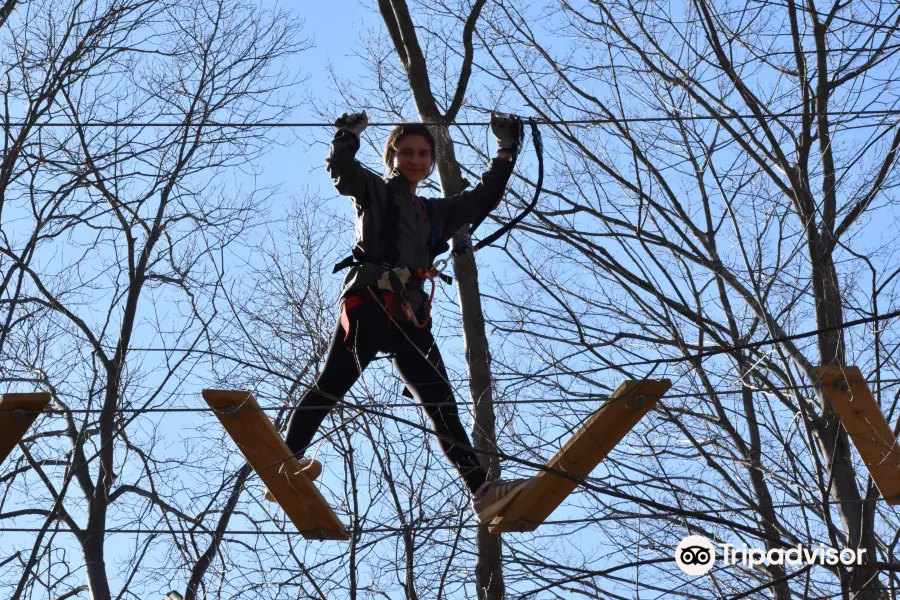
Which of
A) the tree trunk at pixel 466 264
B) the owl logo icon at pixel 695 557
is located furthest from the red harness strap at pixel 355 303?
the owl logo icon at pixel 695 557

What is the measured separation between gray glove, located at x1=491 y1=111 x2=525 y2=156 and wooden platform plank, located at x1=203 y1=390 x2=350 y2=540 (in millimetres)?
1695

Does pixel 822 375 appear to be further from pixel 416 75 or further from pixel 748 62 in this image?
pixel 416 75

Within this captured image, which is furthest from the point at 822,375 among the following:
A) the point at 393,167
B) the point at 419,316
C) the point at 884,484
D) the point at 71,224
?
the point at 71,224

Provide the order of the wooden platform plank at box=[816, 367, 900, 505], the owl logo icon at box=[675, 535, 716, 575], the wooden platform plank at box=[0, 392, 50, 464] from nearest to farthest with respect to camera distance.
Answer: the wooden platform plank at box=[0, 392, 50, 464] → the wooden platform plank at box=[816, 367, 900, 505] → the owl logo icon at box=[675, 535, 716, 575]

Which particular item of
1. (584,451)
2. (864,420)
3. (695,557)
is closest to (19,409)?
(584,451)

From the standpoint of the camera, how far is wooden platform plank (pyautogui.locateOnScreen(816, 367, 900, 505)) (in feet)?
17.1

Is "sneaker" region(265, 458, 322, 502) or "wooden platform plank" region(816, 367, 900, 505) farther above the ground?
"wooden platform plank" region(816, 367, 900, 505)

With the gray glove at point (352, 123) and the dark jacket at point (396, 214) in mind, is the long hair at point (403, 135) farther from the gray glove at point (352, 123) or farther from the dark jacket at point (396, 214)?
the gray glove at point (352, 123)

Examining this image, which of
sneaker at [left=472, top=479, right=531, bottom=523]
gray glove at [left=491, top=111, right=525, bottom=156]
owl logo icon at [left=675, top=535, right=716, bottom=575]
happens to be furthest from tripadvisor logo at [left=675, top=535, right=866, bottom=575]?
gray glove at [left=491, top=111, right=525, bottom=156]

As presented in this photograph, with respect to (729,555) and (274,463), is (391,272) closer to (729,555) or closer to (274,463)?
(274,463)

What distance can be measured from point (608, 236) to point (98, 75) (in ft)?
13.8

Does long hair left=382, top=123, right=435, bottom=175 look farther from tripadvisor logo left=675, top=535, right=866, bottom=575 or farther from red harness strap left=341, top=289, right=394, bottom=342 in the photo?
tripadvisor logo left=675, top=535, right=866, bottom=575

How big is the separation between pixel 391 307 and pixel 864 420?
1.99 meters

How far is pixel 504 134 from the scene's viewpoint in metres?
5.76
